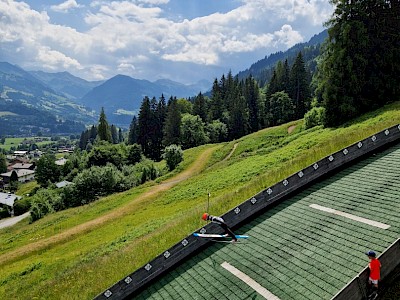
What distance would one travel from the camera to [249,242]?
14.5 metres

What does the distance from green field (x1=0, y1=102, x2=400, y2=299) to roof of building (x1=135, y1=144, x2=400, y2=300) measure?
453cm

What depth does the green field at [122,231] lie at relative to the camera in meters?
18.6

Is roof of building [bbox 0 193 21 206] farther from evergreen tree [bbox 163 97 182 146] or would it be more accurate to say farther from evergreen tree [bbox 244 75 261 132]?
evergreen tree [bbox 244 75 261 132]

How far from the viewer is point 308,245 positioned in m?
12.6

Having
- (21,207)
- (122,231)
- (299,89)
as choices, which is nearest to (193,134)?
(299,89)

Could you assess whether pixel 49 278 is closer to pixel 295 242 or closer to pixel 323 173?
pixel 295 242

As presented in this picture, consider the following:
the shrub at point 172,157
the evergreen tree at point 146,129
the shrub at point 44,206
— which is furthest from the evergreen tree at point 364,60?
the evergreen tree at point 146,129

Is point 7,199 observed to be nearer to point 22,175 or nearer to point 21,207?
point 21,207

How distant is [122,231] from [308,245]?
59.2 ft

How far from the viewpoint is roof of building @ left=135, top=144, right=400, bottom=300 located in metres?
11.0

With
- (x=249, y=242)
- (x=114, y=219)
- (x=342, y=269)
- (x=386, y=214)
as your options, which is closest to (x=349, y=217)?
(x=386, y=214)

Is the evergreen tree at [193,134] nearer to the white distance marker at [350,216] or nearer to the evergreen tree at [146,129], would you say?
the evergreen tree at [146,129]

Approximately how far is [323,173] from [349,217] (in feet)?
14.6

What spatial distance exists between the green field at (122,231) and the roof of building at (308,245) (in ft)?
14.9
